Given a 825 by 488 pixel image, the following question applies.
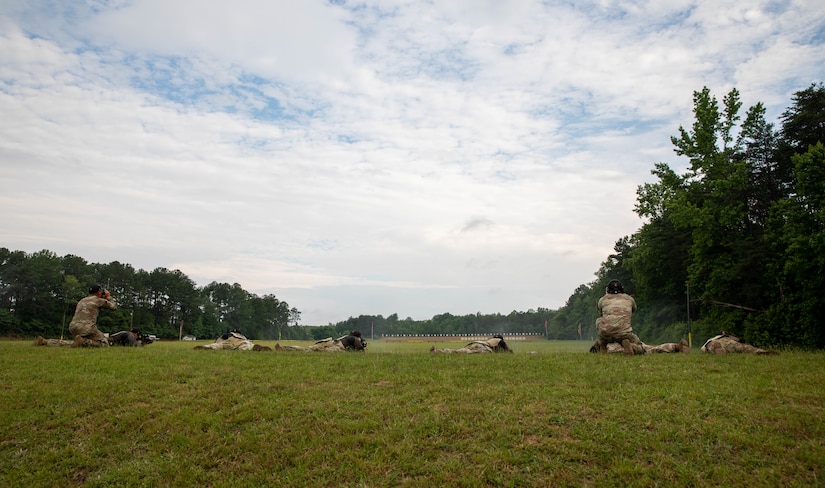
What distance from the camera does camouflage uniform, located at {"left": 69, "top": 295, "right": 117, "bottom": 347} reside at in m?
17.8

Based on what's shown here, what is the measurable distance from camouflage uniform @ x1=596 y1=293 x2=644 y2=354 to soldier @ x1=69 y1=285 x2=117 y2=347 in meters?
17.2

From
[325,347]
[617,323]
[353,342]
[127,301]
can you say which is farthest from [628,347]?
[127,301]

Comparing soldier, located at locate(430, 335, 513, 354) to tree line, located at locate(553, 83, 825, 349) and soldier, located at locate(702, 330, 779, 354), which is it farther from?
tree line, located at locate(553, 83, 825, 349)

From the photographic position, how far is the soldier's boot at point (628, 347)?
15472 millimetres

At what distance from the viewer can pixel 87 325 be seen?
17.9m

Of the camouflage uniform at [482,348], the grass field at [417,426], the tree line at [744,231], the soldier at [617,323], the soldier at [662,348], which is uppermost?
the tree line at [744,231]

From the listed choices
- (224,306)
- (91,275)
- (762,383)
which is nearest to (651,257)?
(762,383)

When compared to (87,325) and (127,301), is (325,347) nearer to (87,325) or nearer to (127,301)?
(87,325)

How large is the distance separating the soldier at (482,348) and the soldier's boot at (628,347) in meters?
3.89

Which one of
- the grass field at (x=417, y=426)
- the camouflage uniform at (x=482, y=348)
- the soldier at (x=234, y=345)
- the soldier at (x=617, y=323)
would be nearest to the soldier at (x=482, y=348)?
the camouflage uniform at (x=482, y=348)

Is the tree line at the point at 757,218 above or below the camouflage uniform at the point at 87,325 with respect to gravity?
above

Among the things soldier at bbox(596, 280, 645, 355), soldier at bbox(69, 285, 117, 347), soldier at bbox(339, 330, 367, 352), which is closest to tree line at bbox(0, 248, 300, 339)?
soldier at bbox(69, 285, 117, 347)

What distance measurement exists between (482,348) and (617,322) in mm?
4524

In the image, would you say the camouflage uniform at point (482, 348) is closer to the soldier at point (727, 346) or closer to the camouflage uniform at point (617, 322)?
the camouflage uniform at point (617, 322)
